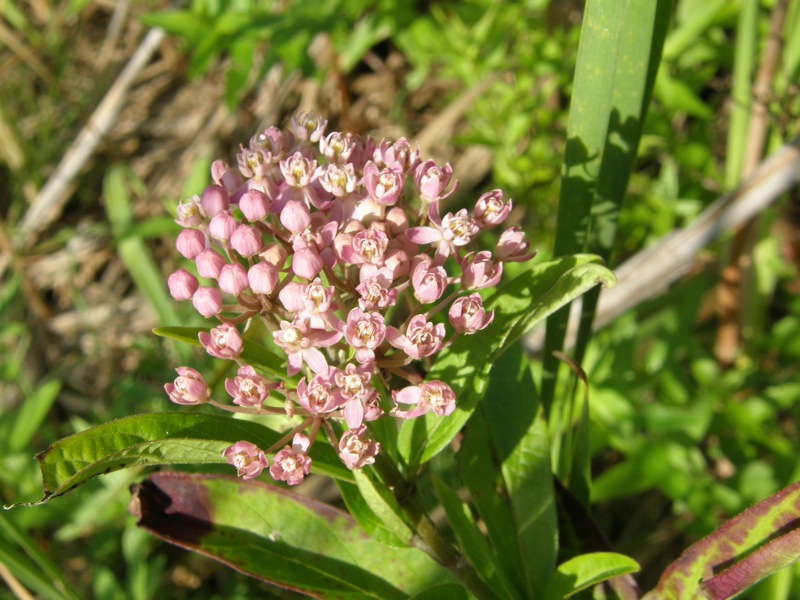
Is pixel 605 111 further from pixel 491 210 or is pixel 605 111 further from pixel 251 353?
pixel 251 353

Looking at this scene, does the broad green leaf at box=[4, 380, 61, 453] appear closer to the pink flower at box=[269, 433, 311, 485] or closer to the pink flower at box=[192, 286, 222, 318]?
the pink flower at box=[192, 286, 222, 318]

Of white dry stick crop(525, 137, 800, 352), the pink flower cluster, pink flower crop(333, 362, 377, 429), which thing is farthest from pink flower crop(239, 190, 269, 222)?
white dry stick crop(525, 137, 800, 352)

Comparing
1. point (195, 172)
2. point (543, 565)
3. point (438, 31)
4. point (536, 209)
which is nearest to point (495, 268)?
point (543, 565)

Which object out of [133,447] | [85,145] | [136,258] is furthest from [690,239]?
[85,145]

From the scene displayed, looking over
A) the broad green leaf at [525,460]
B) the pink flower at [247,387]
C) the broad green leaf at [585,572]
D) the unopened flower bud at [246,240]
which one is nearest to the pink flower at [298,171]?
the unopened flower bud at [246,240]

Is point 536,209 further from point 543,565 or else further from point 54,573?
point 54,573

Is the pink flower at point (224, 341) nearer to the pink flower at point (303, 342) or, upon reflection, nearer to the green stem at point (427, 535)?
the pink flower at point (303, 342)
